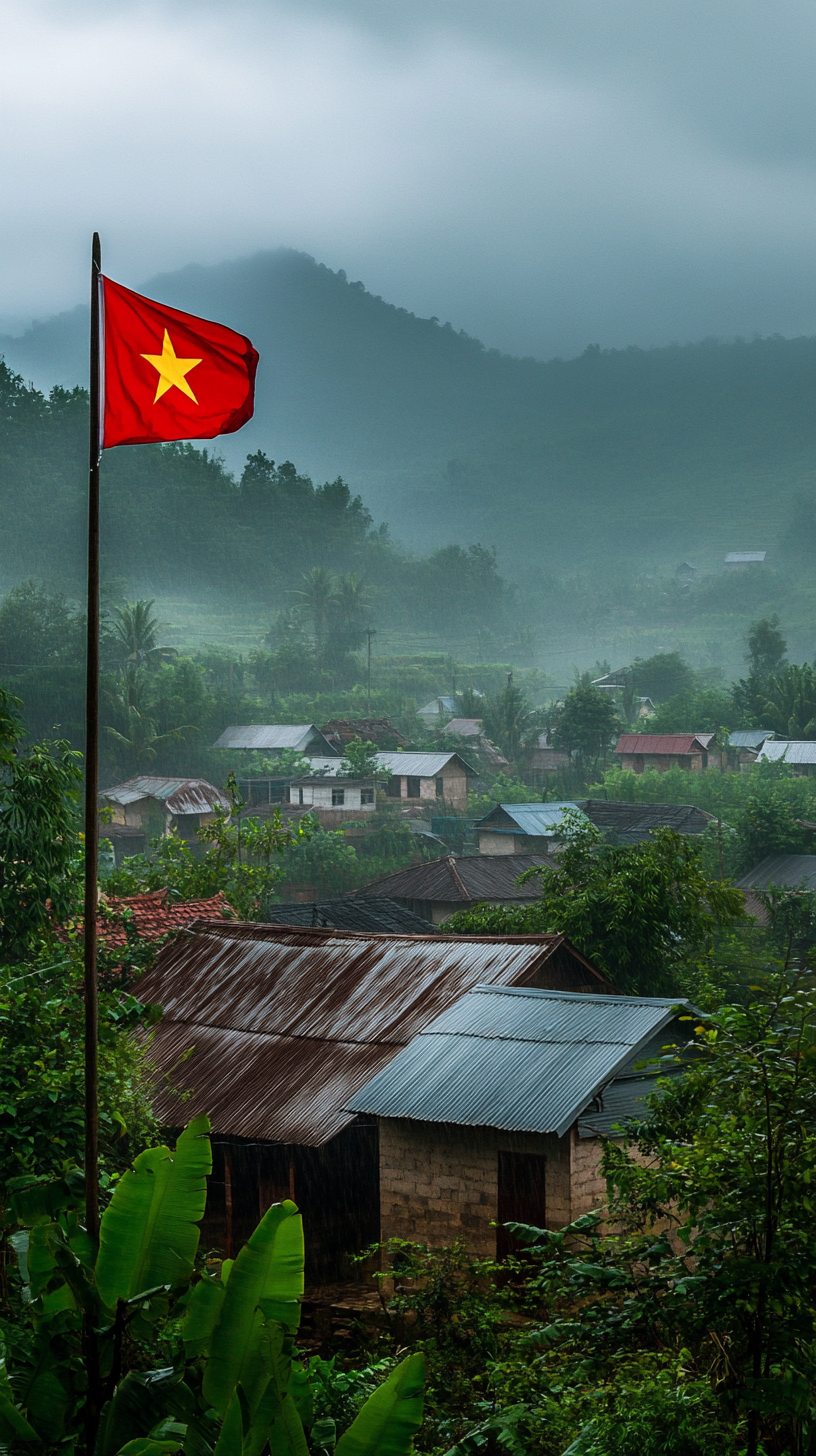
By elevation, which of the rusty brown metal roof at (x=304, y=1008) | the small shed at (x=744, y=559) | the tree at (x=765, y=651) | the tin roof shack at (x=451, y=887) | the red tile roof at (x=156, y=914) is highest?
the small shed at (x=744, y=559)

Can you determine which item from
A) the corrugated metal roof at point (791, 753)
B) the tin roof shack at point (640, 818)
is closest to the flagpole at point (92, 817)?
the tin roof shack at point (640, 818)

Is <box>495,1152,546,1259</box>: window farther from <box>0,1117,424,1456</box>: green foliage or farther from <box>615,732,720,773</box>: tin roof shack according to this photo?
<box>615,732,720,773</box>: tin roof shack

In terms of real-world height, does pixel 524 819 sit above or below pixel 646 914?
below

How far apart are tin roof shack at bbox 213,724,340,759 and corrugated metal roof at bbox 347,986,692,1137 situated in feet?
202

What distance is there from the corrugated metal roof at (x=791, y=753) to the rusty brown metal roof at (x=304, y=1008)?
55.9 metres

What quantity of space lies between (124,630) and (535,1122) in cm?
8090

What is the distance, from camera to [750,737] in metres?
81.8

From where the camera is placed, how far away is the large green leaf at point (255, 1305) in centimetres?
599

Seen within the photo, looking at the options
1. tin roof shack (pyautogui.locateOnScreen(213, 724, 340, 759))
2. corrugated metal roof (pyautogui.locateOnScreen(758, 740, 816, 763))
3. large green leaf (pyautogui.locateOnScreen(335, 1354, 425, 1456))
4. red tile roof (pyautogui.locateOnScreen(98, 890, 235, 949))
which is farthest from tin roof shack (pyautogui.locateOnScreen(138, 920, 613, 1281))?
tin roof shack (pyautogui.locateOnScreen(213, 724, 340, 759))

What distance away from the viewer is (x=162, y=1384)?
5.79 m

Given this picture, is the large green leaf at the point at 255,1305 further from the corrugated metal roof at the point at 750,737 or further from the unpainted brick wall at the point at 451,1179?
the corrugated metal roof at the point at 750,737

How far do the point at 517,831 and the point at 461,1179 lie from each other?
145 ft

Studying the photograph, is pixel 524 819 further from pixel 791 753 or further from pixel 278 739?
pixel 278 739

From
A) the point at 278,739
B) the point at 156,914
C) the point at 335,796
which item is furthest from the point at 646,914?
the point at 278,739
